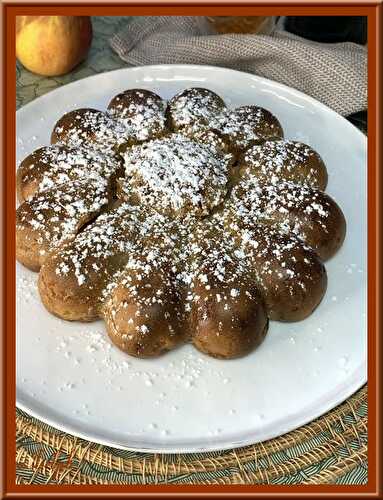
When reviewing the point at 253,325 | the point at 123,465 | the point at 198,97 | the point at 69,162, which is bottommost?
the point at 123,465

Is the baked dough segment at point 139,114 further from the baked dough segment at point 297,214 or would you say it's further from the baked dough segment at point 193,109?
the baked dough segment at point 297,214

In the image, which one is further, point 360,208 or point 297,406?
point 360,208

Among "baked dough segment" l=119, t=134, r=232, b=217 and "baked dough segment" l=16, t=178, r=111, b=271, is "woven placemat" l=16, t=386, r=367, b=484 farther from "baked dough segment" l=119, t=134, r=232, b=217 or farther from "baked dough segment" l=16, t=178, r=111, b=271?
"baked dough segment" l=119, t=134, r=232, b=217

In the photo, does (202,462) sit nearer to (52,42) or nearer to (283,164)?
(283,164)

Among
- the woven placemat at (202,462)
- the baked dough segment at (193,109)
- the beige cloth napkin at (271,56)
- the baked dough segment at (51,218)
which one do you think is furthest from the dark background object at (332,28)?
the woven placemat at (202,462)

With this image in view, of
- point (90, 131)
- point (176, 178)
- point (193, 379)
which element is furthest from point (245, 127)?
point (193, 379)
